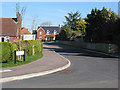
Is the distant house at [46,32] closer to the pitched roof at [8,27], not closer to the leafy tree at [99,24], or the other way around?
the pitched roof at [8,27]

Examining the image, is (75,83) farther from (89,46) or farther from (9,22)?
(9,22)

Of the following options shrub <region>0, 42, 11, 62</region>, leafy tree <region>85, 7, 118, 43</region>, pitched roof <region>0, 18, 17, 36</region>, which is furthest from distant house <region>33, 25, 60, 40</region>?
shrub <region>0, 42, 11, 62</region>

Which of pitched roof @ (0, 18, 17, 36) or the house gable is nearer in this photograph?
pitched roof @ (0, 18, 17, 36)

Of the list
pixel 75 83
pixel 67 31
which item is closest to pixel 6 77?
pixel 75 83

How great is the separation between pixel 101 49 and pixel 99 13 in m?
8.99

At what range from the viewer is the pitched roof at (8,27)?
39375 millimetres

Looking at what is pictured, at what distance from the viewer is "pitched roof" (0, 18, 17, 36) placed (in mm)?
39375

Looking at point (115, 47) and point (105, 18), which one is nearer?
point (115, 47)

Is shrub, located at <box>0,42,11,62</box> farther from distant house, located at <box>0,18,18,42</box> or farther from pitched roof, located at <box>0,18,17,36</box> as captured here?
pitched roof, located at <box>0,18,17,36</box>

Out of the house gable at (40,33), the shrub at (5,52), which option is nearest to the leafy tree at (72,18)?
the house gable at (40,33)

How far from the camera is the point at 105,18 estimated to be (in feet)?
119

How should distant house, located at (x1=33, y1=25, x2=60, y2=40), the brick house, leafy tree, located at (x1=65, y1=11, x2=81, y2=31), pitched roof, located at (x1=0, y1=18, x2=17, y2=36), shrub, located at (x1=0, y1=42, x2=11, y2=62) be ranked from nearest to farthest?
shrub, located at (x1=0, y1=42, x2=11, y2=62) → the brick house → pitched roof, located at (x1=0, y1=18, x2=17, y2=36) → leafy tree, located at (x1=65, y1=11, x2=81, y2=31) → distant house, located at (x1=33, y1=25, x2=60, y2=40)

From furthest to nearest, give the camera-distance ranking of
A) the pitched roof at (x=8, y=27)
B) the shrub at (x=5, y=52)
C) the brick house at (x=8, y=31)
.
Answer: the pitched roof at (x=8, y=27)
the brick house at (x=8, y=31)
the shrub at (x=5, y=52)

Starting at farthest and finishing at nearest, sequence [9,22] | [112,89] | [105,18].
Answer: [9,22] < [105,18] < [112,89]
